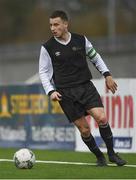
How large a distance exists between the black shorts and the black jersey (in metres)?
0.09

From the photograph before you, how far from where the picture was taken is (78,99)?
13.7 metres

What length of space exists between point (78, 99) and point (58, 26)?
44.1 inches

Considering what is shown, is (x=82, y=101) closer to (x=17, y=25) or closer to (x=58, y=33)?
(x=58, y=33)

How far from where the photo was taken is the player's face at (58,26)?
533 inches

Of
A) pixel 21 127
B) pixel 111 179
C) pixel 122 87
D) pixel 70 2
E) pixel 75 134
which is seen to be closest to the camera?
pixel 111 179

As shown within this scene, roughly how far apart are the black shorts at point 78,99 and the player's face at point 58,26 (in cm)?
84

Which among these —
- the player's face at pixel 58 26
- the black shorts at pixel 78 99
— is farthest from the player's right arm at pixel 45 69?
the player's face at pixel 58 26

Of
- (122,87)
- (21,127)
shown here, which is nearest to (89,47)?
(122,87)

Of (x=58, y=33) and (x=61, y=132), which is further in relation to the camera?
(x=61, y=132)

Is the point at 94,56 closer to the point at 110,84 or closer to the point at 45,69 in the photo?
the point at 110,84

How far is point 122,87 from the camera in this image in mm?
18406

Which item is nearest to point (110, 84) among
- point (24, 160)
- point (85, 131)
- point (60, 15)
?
point (85, 131)

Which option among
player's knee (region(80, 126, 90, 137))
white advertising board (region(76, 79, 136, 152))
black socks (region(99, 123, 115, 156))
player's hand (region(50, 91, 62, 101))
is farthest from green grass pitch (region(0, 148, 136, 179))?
white advertising board (region(76, 79, 136, 152))

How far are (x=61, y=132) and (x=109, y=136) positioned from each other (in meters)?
6.48
